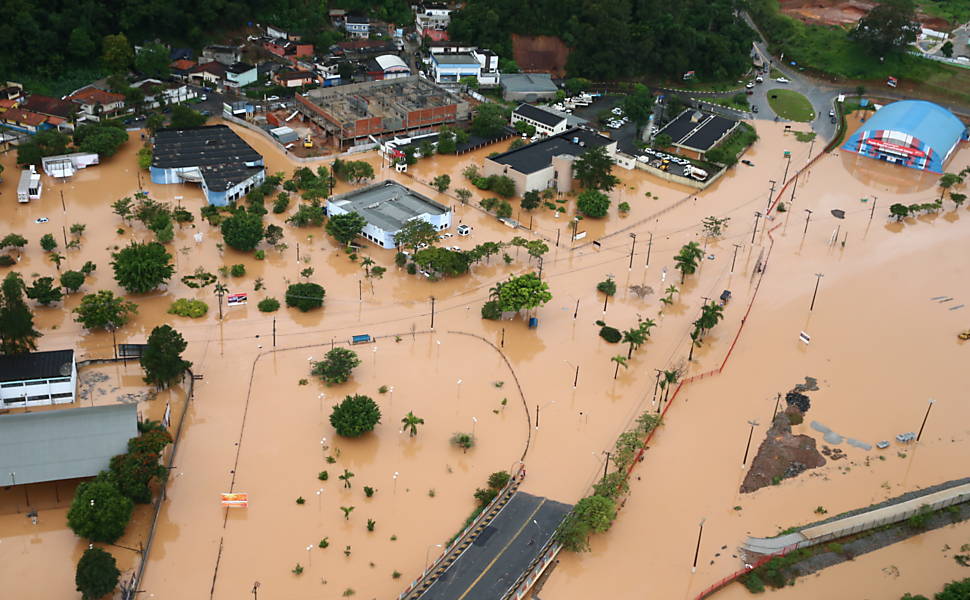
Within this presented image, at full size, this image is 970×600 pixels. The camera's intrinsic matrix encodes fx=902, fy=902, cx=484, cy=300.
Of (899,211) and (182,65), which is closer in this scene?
(899,211)

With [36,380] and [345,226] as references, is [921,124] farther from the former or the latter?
[36,380]

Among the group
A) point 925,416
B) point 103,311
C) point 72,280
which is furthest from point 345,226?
point 925,416

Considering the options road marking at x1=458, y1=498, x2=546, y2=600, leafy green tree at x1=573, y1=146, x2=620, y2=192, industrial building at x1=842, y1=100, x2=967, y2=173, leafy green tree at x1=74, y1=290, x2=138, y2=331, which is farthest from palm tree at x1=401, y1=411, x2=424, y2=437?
industrial building at x1=842, y1=100, x2=967, y2=173

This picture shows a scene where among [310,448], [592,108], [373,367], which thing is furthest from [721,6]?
[310,448]

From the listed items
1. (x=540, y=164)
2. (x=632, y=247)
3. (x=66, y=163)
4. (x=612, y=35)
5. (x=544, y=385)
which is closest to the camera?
(x=544, y=385)

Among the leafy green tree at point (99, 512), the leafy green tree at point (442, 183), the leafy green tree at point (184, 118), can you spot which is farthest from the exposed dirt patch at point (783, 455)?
the leafy green tree at point (184, 118)

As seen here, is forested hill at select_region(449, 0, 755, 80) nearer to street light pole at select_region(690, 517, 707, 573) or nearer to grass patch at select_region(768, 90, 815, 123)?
grass patch at select_region(768, 90, 815, 123)
